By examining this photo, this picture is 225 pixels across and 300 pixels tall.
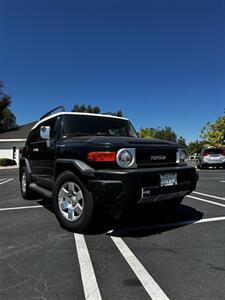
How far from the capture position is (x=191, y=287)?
3.14 meters

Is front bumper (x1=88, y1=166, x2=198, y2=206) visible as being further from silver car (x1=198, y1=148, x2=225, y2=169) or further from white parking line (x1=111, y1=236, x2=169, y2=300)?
silver car (x1=198, y1=148, x2=225, y2=169)

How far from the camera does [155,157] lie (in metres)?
5.03

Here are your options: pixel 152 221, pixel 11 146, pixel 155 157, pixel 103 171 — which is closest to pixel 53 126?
pixel 103 171

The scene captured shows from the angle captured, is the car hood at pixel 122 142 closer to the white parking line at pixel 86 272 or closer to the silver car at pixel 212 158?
the white parking line at pixel 86 272

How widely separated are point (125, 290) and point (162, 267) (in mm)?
719

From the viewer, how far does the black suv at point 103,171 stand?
4527mm

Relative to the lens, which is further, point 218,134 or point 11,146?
point 218,134

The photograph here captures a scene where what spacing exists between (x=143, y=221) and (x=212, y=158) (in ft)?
62.1

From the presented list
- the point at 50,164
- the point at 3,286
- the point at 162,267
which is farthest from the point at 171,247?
the point at 50,164

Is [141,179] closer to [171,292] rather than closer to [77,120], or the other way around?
[171,292]

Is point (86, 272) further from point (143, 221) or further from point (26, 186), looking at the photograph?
point (26, 186)

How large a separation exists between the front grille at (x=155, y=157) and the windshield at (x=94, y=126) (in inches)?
58.5

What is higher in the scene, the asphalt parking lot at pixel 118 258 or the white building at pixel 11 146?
the white building at pixel 11 146

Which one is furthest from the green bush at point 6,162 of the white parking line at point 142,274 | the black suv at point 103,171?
the white parking line at point 142,274
